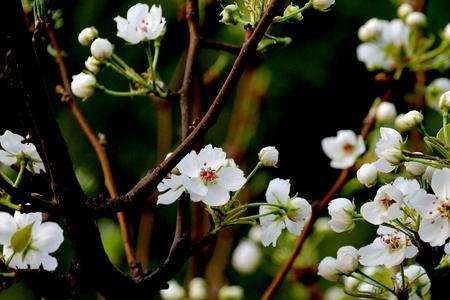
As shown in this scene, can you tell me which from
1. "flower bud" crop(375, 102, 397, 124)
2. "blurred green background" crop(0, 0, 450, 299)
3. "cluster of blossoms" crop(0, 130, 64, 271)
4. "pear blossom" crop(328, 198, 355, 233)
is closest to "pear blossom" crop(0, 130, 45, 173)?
"cluster of blossoms" crop(0, 130, 64, 271)

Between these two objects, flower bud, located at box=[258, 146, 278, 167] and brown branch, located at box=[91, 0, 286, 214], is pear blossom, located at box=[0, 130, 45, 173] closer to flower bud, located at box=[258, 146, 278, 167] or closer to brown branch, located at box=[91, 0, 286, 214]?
brown branch, located at box=[91, 0, 286, 214]

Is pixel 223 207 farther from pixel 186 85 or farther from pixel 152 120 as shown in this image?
pixel 152 120

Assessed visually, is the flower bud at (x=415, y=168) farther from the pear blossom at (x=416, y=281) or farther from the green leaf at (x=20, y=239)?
the green leaf at (x=20, y=239)

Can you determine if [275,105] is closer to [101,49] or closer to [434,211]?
[101,49]

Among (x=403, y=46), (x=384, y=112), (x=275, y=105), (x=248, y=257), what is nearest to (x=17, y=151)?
(x=384, y=112)

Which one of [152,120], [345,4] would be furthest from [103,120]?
[345,4]

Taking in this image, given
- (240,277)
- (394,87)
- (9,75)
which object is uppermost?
(9,75)
